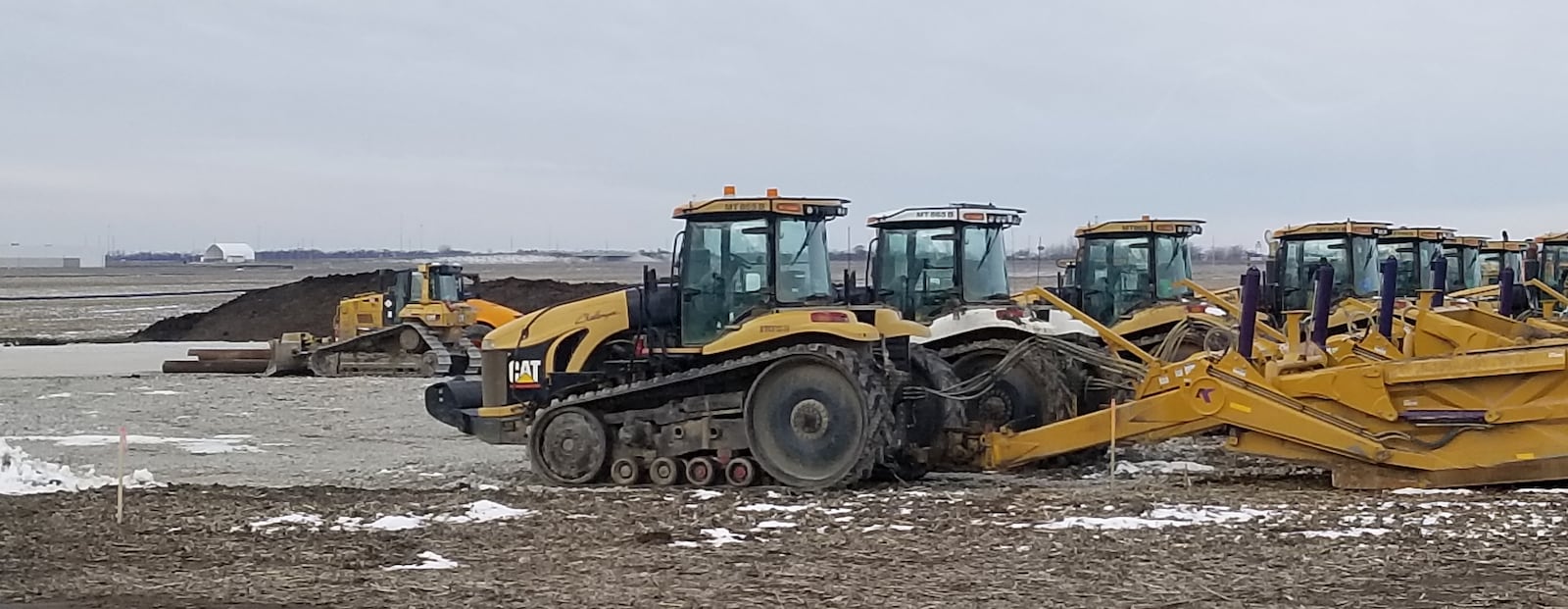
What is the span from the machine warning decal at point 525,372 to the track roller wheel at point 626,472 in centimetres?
99

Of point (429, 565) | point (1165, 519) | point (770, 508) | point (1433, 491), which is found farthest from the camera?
point (770, 508)

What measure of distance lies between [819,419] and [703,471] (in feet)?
3.34

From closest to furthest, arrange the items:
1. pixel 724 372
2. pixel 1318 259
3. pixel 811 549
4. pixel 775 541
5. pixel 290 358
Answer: pixel 811 549 → pixel 775 541 → pixel 724 372 → pixel 1318 259 → pixel 290 358

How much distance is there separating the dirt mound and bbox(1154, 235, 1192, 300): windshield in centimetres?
2863

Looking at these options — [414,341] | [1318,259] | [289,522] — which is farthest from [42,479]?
[414,341]

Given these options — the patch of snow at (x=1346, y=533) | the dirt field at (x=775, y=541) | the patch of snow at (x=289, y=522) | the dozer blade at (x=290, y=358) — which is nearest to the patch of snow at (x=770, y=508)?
the dirt field at (x=775, y=541)

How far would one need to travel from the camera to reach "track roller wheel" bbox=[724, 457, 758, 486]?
12211 mm

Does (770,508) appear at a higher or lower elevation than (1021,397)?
lower

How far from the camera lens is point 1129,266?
17.1 metres

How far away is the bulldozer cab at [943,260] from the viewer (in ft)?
48.9

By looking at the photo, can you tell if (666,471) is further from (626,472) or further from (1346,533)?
(1346,533)

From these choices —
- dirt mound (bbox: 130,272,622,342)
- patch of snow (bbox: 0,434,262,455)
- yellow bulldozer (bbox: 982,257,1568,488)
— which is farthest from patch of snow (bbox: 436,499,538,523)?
dirt mound (bbox: 130,272,622,342)

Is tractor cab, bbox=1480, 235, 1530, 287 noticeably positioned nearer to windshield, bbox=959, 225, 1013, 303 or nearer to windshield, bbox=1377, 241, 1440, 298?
windshield, bbox=1377, 241, 1440, 298

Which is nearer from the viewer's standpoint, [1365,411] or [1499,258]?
[1365,411]
